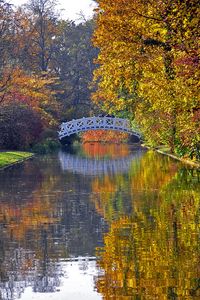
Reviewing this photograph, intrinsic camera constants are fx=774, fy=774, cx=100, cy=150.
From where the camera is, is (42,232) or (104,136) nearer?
(42,232)

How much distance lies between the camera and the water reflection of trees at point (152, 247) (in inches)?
448

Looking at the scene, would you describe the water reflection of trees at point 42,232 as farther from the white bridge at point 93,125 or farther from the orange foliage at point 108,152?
the white bridge at point 93,125

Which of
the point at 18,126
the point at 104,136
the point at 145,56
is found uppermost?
the point at 145,56

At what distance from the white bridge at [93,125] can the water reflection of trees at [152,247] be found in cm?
5268

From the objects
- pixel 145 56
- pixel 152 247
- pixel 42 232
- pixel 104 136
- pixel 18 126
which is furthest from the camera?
pixel 104 136

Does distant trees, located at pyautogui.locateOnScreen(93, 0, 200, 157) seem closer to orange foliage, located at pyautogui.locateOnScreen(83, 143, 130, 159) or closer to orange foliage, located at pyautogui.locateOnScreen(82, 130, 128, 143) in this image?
orange foliage, located at pyautogui.locateOnScreen(83, 143, 130, 159)

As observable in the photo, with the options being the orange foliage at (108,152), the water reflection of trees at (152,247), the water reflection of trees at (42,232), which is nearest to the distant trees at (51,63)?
the orange foliage at (108,152)

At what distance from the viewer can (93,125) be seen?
79625mm

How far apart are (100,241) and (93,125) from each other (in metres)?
63.9

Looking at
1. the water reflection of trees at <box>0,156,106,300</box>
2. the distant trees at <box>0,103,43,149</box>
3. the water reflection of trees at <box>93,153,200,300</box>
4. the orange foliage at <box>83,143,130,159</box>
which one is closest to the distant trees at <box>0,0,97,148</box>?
the distant trees at <box>0,103,43,149</box>

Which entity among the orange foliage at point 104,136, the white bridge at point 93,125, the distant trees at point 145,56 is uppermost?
the distant trees at point 145,56

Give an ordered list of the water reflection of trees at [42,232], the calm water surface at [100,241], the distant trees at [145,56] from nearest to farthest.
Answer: the calm water surface at [100,241]
the water reflection of trees at [42,232]
the distant trees at [145,56]

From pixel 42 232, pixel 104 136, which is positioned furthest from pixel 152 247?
pixel 104 136

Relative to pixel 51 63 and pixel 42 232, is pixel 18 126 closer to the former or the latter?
pixel 51 63
